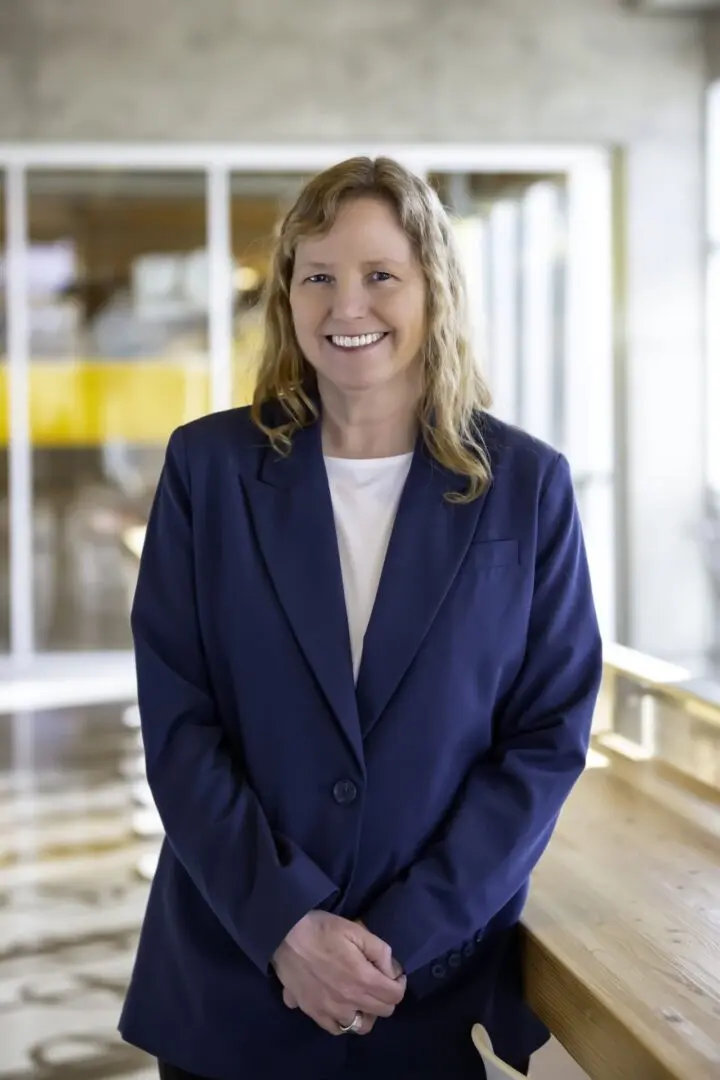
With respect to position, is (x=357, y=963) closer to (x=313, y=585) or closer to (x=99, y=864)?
(x=313, y=585)

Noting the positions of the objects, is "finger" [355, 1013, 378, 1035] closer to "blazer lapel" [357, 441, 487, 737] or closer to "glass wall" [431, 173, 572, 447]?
"blazer lapel" [357, 441, 487, 737]

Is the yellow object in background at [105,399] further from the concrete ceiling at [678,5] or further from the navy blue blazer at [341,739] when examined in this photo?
the navy blue blazer at [341,739]

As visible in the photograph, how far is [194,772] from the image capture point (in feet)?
4.27

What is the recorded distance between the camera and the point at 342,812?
50.5 inches

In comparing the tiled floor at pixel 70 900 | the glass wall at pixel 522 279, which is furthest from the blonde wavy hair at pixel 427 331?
the glass wall at pixel 522 279

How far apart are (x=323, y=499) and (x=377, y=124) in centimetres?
573

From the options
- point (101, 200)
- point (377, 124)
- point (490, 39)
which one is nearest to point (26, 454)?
point (101, 200)

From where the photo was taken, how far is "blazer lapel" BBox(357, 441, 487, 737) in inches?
51.0

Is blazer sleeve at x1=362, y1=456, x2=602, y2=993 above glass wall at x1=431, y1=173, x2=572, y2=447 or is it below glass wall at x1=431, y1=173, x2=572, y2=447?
below

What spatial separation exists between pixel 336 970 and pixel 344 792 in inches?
6.5

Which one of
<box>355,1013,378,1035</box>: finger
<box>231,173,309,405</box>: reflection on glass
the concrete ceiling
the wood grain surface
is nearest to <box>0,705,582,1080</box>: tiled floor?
the wood grain surface

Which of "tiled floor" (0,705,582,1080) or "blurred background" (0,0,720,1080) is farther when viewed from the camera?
"blurred background" (0,0,720,1080)

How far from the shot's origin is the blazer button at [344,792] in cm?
128

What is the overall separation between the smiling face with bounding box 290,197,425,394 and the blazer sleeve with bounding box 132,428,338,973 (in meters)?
0.19
